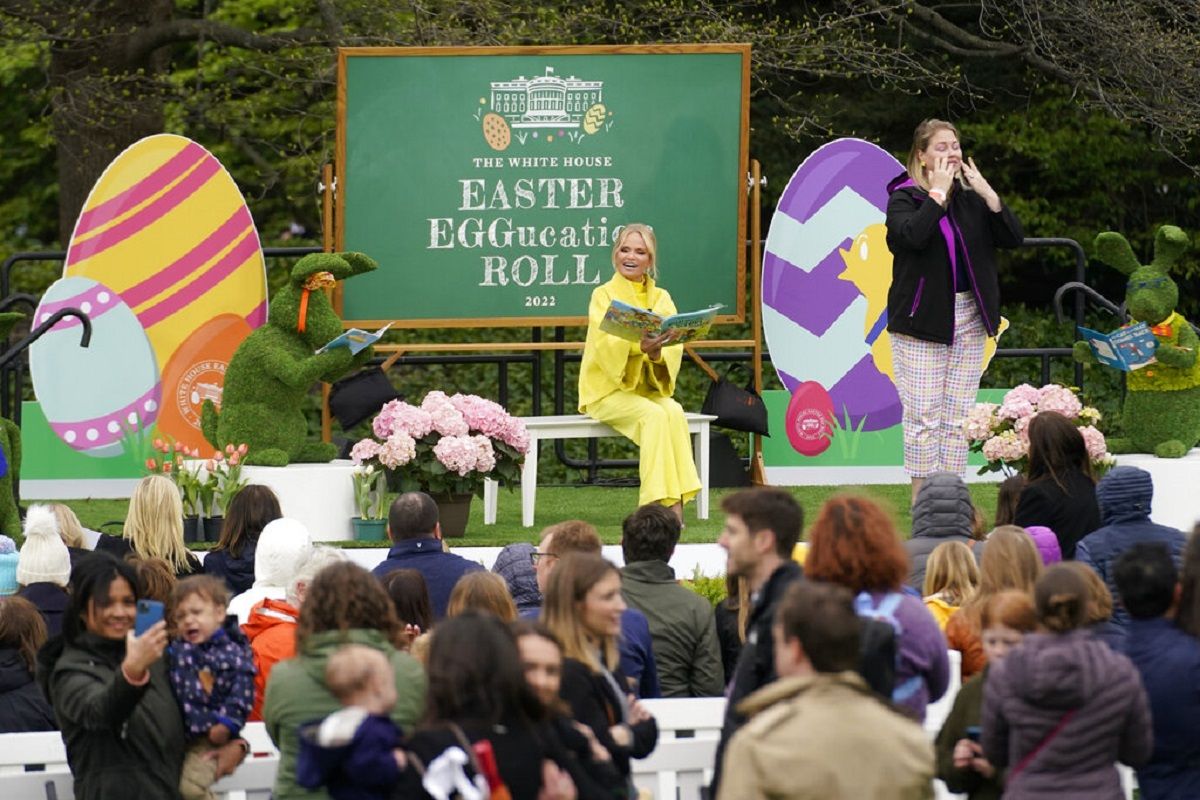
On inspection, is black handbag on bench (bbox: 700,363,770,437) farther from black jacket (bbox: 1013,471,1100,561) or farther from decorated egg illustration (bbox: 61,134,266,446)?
black jacket (bbox: 1013,471,1100,561)

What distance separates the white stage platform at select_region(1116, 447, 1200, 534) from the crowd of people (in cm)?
394

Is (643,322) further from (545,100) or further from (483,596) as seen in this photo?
(483,596)

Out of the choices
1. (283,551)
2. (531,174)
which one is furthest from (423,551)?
(531,174)

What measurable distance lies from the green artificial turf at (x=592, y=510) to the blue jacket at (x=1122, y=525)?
307 cm

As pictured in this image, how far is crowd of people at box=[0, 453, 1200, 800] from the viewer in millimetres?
4238

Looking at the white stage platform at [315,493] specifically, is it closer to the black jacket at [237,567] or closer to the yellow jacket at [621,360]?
the yellow jacket at [621,360]

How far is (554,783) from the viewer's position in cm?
437

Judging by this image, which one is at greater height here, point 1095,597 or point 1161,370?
point 1161,370

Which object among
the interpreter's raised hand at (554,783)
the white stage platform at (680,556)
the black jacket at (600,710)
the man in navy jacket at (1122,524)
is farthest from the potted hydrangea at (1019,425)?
the interpreter's raised hand at (554,783)

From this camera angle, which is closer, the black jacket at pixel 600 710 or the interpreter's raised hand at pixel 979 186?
the black jacket at pixel 600 710

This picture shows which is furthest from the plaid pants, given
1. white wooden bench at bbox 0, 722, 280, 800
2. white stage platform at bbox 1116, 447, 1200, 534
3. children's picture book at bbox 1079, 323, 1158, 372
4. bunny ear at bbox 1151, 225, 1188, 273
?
white wooden bench at bbox 0, 722, 280, 800

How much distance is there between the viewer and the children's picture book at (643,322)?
9.88 meters

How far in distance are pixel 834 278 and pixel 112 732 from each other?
7.09 metres

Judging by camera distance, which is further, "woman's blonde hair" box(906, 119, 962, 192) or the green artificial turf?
the green artificial turf
